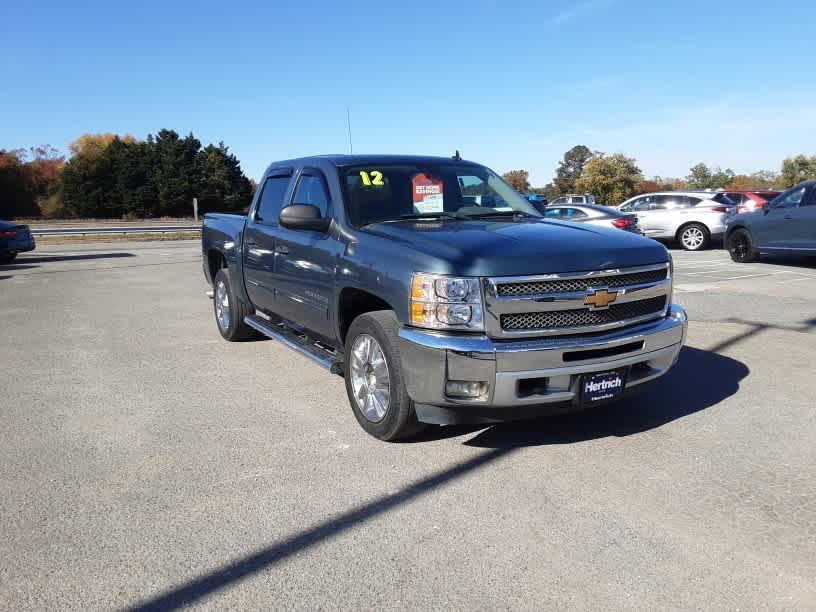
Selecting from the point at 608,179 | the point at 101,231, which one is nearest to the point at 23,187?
the point at 101,231

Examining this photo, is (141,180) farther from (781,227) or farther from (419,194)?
(419,194)

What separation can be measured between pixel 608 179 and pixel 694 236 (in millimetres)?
67442

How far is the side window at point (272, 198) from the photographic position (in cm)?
615

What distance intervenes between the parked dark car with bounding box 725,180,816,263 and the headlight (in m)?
11.7

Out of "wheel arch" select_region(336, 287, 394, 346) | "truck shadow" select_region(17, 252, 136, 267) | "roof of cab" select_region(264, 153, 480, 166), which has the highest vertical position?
"roof of cab" select_region(264, 153, 480, 166)

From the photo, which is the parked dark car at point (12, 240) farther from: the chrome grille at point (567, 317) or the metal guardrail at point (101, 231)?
the chrome grille at point (567, 317)

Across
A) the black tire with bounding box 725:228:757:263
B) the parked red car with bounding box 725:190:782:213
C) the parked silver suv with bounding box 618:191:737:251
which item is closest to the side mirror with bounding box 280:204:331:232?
the black tire with bounding box 725:228:757:263

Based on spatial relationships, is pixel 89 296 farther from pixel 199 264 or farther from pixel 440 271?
pixel 440 271

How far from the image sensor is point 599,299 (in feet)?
13.0

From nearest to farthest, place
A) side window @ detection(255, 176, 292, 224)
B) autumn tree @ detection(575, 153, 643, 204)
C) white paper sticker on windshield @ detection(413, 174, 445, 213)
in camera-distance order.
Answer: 1. white paper sticker on windshield @ detection(413, 174, 445, 213)
2. side window @ detection(255, 176, 292, 224)
3. autumn tree @ detection(575, 153, 643, 204)

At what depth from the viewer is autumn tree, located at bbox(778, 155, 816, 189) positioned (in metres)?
74.0

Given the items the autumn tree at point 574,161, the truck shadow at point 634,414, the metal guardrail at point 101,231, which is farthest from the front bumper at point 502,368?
the autumn tree at point 574,161

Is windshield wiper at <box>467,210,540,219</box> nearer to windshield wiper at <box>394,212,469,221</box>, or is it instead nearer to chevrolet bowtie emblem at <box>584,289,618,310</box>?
windshield wiper at <box>394,212,469,221</box>

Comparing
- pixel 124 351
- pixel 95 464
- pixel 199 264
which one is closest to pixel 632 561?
pixel 95 464
